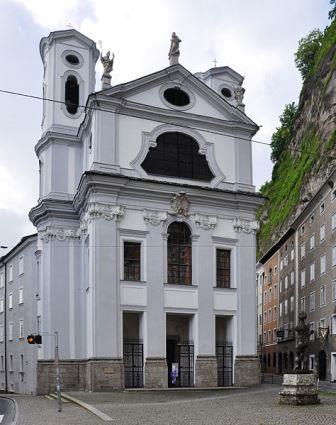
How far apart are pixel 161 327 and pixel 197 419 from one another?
15.0m

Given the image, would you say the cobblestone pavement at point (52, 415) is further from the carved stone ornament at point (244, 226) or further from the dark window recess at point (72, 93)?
the dark window recess at point (72, 93)

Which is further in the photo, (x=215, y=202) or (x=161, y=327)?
(x=215, y=202)

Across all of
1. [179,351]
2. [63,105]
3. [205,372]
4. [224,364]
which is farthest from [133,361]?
[63,105]

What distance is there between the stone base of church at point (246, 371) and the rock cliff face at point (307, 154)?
74.1 ft

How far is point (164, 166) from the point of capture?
3759cm

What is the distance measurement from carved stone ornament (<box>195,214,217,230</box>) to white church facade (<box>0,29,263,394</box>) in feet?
0.21

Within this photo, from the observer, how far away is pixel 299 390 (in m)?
23.5

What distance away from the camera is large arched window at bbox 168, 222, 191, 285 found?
3672 cm

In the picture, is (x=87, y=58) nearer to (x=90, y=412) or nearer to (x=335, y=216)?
(x=335, y=216)

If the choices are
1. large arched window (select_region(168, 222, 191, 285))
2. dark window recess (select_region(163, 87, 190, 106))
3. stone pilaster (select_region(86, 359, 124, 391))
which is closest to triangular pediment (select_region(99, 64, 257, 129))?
dark window recess (select_region(163, 87, 190, 106))

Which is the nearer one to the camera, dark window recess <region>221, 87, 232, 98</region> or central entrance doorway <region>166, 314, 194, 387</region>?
central entrance doorway <region>166, 314, 194, 387</region>

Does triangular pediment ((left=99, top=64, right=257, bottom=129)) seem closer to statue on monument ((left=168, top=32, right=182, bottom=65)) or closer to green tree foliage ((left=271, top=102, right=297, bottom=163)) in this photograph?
statue on monument ((left=168, top=32, right=182, bottom=65))

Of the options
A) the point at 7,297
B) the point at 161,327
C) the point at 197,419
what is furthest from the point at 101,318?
the point at 7,297

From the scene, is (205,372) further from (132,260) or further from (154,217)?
(154,217)
